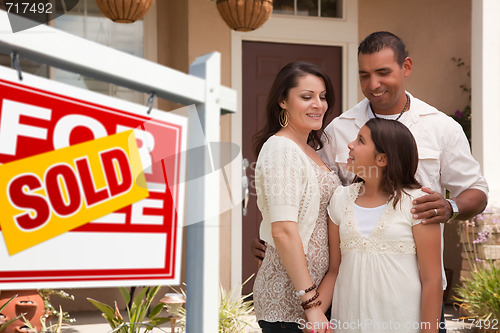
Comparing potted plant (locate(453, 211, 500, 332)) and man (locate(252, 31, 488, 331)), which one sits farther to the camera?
potted plant (locate(453, 211, 500, 332))

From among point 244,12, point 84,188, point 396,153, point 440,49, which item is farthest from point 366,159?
point 440,49

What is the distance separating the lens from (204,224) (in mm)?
1214

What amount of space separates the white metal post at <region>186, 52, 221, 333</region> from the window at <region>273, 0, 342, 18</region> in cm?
446

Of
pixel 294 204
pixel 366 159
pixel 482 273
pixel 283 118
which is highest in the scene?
pixel 283 118

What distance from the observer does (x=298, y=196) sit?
1998 millimetres

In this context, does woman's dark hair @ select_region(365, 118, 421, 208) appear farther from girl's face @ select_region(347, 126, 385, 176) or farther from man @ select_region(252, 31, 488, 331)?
man @ select_region(252, 31, 488, 331)

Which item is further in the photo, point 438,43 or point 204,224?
point 438,43

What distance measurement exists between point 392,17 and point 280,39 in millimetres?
1265

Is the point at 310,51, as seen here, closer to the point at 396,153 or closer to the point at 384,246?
the point at 396,153

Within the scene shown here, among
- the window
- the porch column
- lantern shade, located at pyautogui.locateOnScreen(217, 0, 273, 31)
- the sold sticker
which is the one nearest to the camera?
the sold sticker

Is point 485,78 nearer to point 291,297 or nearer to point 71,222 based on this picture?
point 291,297

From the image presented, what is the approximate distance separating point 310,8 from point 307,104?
376 cm

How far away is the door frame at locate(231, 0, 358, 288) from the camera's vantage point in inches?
209

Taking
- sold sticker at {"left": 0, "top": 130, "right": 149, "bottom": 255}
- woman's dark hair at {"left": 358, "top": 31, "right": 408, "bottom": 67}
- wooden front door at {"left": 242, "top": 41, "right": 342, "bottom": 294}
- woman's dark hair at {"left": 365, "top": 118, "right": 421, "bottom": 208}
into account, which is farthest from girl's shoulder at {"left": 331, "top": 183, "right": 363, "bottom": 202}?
wooden front door at {"left": 242, "top": 41, "right": 342, "bottom": 294}
